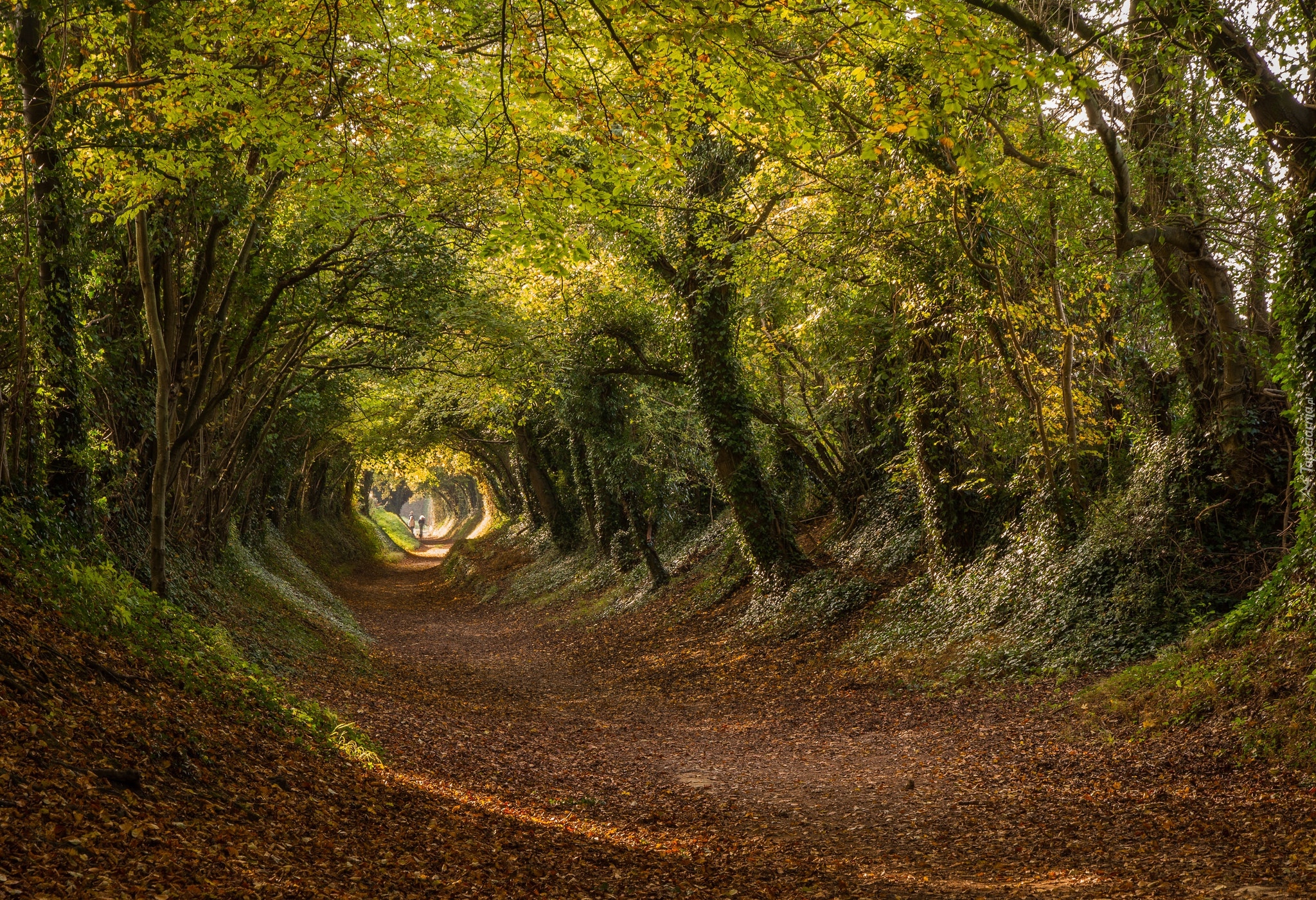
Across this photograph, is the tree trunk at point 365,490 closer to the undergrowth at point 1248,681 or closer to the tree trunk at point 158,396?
the tree trunk at point 158,396

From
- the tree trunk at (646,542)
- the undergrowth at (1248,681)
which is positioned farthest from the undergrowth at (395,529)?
the undergrowth at (1248,681)

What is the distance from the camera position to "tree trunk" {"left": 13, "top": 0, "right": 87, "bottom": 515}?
331 inches

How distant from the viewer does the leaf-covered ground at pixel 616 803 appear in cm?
484

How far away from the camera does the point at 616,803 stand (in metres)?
8.41

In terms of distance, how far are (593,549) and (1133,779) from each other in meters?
23.6

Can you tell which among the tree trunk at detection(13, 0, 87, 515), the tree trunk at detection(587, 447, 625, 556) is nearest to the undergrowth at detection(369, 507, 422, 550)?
the tree trunk at detection(587, 447, 625, 556)

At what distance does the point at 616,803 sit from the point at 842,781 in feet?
7.55

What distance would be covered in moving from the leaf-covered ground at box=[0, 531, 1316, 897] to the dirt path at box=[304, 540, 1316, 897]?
0.11ft

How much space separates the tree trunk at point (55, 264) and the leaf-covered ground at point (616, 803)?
2.91 meters

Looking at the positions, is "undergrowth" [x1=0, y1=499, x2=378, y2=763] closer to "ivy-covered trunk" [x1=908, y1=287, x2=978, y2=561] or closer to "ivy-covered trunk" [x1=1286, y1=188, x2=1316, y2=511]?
"ivy-covered trunk" [x1=1286, y1=188, x2=1316, y2=511]

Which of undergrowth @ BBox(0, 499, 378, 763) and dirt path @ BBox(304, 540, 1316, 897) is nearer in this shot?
dirt path @ BBox(304, 540, 1316, 897)

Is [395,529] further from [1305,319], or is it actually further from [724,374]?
[1305,319]

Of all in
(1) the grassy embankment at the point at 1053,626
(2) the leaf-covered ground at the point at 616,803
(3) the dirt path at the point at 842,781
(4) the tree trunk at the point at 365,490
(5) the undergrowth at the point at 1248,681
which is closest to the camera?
(2) the leaf-covered ground at the point at 616,803

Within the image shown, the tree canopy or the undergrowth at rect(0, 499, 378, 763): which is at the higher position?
the tree canopy
